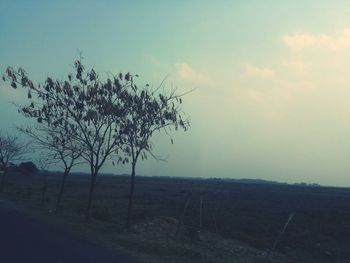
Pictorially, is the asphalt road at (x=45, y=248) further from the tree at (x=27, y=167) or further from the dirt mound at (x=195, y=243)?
the tree at (x=27, y=167)

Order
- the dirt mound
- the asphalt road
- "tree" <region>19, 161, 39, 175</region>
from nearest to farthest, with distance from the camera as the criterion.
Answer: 1. the asphalt road
2. the dirt mound
3. "tree" <region>19, 161, 39, 175</region>

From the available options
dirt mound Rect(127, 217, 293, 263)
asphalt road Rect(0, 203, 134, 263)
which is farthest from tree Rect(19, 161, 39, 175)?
asphalt road Rect(0, 203, 134, 263)

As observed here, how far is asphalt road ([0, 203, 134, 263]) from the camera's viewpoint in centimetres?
1252

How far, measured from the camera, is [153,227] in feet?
82.6

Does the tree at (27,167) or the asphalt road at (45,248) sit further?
the tree at (27,167)

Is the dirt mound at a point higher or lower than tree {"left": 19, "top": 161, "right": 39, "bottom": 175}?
lower

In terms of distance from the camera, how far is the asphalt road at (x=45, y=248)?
12.5 m

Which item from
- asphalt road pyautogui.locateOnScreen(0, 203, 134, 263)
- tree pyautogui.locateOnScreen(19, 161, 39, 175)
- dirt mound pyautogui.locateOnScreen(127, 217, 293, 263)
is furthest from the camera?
tree pyautogui.locateOnScreen(19, 161, 39, 175)

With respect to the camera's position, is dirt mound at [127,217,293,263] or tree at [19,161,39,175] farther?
tree at [19,161,39,175]

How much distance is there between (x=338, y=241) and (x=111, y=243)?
1762 centimetres

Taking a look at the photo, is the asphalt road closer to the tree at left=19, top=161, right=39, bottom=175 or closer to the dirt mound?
the dirt mound

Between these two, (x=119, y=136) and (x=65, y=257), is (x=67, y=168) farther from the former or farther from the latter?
(x=65, y=257)

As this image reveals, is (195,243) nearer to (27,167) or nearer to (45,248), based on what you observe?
(45,248)

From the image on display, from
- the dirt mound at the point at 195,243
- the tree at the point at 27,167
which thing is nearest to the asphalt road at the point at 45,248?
the dirt mound at the point at 195,243
